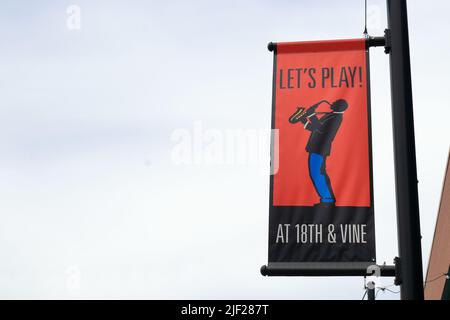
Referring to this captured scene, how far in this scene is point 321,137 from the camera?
17.8 ft

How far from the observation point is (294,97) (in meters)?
5.60

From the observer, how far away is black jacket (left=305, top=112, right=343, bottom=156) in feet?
17.6

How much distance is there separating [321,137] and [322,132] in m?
0.04

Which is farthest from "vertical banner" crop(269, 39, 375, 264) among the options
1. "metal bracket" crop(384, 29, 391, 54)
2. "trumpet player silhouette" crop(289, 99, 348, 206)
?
"metal bracket" crop(384, 29, 391, 54)

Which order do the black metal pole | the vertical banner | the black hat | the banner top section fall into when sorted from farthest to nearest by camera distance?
the banner top section → the black hat → the vertical banner → the black metal pole

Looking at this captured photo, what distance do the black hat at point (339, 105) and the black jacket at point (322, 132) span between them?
0.28ft

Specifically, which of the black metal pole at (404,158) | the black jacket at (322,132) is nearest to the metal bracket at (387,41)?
the black metal pole at (404,158)

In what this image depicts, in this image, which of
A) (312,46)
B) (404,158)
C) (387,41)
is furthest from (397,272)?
(312,46)

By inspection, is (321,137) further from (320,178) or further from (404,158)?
(404,158)

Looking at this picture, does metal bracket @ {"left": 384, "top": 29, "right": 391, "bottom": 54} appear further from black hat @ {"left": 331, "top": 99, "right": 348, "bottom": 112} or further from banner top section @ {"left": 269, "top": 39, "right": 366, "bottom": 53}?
black hat @ {"left": 331, "top": 99, "right": 348, "bottom": 112}

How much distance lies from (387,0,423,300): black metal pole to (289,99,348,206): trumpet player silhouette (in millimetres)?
479

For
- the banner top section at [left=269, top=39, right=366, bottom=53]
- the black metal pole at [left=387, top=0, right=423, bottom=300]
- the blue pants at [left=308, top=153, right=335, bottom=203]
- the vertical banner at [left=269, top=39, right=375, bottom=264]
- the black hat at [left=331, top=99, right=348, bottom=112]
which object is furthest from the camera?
the banner top section at [left=269, top=39, right=366, bottom=53]
